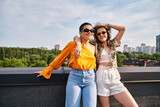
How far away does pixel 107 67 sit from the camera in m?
1.95

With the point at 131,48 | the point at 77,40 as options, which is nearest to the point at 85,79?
the point at 77,40

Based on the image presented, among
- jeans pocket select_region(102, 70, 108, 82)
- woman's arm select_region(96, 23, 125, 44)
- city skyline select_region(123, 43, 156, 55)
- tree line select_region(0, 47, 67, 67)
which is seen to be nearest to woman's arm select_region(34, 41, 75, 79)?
jeans pocket select_region(102, 70, 108, 82)

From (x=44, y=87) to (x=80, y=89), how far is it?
67 centimetres

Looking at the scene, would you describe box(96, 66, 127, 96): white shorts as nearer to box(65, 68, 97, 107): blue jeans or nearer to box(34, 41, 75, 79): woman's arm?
box(65, 68, 97, 107): blue jeans

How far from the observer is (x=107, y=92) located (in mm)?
1882

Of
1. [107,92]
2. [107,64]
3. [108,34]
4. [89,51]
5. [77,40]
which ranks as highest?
[108,34]

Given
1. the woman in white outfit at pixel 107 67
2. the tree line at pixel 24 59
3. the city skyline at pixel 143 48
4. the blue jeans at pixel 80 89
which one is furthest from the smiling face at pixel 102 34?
the city skyline at pixel 143 48

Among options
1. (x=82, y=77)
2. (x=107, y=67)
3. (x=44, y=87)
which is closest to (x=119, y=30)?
(x=107, y=67)

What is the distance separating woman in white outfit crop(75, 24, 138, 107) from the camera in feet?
6.04

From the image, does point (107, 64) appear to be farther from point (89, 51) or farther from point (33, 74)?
point (33, 74)

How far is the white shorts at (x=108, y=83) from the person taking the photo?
1.86 m

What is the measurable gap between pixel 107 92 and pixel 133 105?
392 millimetres

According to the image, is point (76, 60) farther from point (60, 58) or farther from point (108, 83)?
point (108, 83)

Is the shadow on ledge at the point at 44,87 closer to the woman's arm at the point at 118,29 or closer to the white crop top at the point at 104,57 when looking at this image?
the white crop top at the point at 104,57
